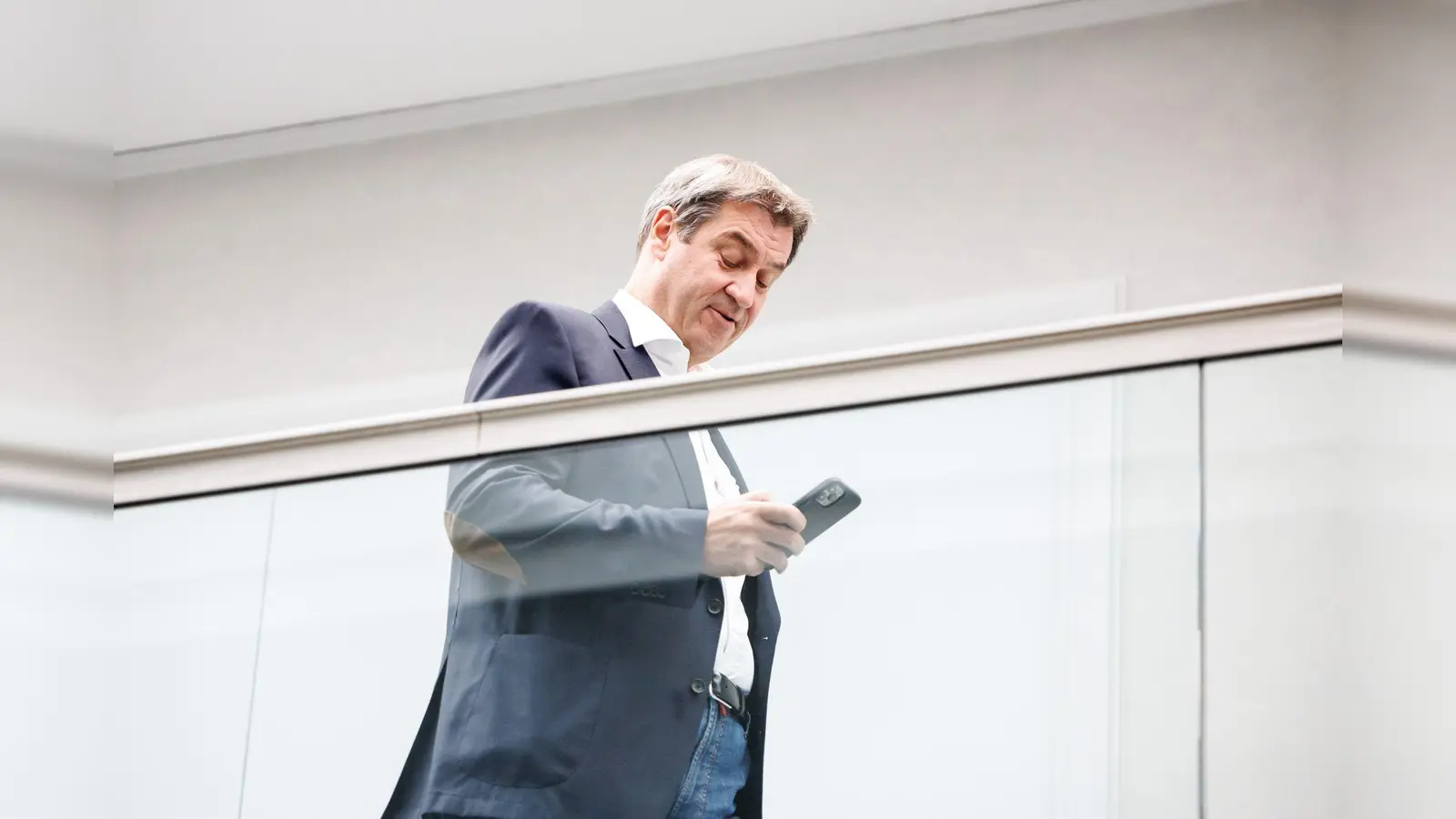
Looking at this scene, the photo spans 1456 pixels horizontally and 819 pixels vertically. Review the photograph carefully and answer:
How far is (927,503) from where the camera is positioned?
63.7 inches

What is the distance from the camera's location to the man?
59.1 inches

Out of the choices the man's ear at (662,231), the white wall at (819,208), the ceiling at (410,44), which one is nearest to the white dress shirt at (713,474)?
the man's ear at (662,231)

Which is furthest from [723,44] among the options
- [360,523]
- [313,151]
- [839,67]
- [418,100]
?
[360,523]

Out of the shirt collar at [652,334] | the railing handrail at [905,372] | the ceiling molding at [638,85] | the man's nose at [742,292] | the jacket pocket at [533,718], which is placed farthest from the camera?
the ceiling molding at [638,85]

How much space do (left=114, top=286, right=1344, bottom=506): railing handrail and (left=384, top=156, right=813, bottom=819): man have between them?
26mm

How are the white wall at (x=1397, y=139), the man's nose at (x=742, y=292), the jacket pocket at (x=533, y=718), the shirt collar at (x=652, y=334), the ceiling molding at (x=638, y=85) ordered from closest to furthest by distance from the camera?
1. the jacket pocket at (x=533, y=718)
2. the shirt collar at (x=652, y=334)
3. the man's nose at (x=742, y=292)
4. the white wall at (x=1397, y=139)
5. the ceiling molding at (x=638, y=85)

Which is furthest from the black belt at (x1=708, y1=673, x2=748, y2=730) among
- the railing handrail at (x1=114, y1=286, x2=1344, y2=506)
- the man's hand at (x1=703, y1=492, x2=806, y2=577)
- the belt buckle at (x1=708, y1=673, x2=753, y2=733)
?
the railing handrail at (x1=114, y1=286, x2=1344, y2=506)

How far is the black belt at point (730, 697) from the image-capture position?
154 centimetres

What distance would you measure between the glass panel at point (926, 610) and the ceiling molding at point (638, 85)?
7.15 feet

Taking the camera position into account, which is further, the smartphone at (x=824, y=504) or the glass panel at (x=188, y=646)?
the glass panel at (x=188, y=646)

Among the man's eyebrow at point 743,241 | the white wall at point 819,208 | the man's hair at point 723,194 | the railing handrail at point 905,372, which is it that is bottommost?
the railing handrail at point 905,372

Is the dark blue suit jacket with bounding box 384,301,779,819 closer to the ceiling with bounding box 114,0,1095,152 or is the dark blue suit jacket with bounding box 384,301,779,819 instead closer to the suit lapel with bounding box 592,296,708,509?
the suit lapel with bounding box 592,296,708,509

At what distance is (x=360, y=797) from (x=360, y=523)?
0.96ft

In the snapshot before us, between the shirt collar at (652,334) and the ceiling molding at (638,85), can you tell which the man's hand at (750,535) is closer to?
the shirt collar at (652,334)
